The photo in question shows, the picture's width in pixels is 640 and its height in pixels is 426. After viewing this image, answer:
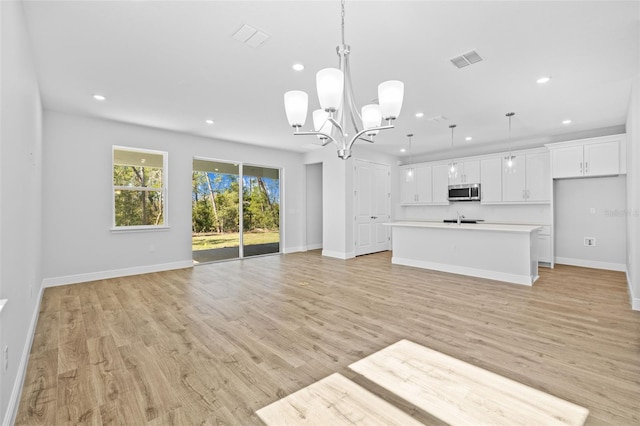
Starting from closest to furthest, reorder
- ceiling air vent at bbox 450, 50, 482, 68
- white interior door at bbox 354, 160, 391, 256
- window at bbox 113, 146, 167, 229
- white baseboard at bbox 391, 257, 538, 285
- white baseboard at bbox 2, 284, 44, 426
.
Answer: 1. white baseboard at bbox 2, 284, 44, 426
2. ceiling air vent at bbox 450, 50, 482, 68
3. white baseboard at bbox 391, 257, 538, 285
4. window at bbox 113, 146, 167, 229
5. white interior door at bbox 354, 160, 391, 256

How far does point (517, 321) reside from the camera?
3.03 m

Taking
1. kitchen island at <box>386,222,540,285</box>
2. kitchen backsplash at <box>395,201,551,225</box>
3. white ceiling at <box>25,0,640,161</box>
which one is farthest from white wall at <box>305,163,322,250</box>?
white ceiling at <box>25,0,640,161</box>

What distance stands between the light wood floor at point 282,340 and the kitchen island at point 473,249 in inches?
13.4

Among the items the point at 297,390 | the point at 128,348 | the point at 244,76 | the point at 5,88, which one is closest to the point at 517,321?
the point at 297,390

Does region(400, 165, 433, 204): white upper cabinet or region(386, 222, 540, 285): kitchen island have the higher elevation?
region(400, 165, 433, 204): white upper cabinet

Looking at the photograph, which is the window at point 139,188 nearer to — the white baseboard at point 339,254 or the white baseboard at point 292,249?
the white baseboard at point 292,249

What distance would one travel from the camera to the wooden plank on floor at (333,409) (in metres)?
1.61

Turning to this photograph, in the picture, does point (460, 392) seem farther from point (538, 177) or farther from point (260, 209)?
point (260, 209)

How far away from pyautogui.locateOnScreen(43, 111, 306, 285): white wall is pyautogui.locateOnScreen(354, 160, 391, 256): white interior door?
3781 mm

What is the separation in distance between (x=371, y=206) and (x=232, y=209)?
3585 mm

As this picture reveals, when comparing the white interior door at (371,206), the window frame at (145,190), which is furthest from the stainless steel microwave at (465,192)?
the window frame at (145,190)

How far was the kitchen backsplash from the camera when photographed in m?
6.42

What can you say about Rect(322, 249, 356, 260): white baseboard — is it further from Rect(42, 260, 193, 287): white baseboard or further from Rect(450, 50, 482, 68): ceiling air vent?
Rect(450, 50, 482, 68): ceiling air vent

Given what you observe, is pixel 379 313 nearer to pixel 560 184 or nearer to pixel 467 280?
pixel 467 280
